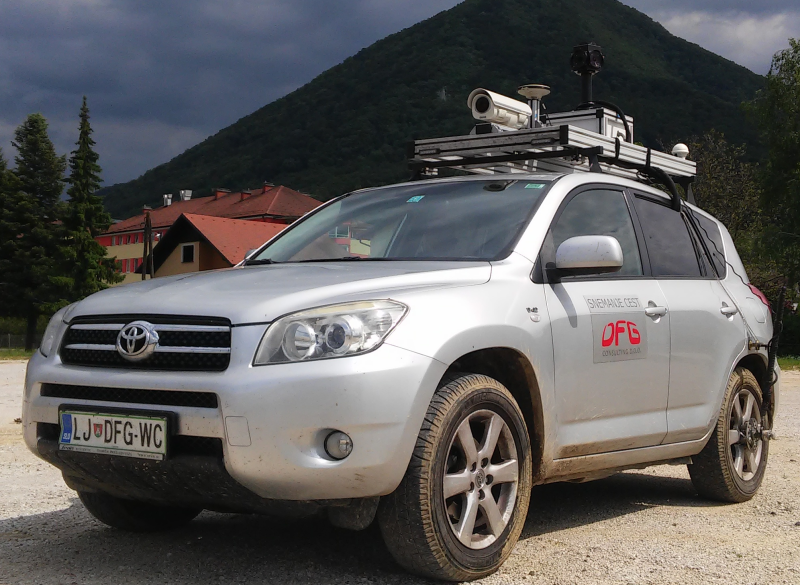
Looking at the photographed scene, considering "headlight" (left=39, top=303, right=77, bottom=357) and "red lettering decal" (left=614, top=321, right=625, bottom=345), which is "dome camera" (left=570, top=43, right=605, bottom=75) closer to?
"red lettering decal" (left=614, top=321, right=625, bottom=345)

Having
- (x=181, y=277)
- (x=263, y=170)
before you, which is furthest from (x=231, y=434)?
(x=263, y=170)

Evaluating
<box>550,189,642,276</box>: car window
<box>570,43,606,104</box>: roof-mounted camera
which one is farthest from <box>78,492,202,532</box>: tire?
<box>570,43,606,104</box>: roof-mounted camera

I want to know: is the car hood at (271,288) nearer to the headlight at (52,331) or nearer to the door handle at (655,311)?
the headlight at (52,331)

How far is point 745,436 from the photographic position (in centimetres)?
624

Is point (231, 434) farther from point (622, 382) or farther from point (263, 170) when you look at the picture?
point (263, 170)

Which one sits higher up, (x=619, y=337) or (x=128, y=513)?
(x=619, y=337)

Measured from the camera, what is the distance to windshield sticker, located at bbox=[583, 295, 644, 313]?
4855 millimetres

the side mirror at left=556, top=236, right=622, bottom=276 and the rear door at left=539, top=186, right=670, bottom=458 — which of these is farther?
the rear door at left=539, top=186, right=670, bottom=458

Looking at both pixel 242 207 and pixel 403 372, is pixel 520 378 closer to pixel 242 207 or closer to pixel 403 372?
pixel 403 372

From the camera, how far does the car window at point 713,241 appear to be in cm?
632

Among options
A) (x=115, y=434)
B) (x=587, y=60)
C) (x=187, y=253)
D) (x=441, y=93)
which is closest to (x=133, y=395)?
(x=115, y=434)

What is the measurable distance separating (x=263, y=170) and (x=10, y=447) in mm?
100441

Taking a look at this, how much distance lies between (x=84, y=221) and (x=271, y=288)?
58.2 meters

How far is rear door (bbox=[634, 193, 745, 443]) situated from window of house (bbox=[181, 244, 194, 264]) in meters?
60.3
